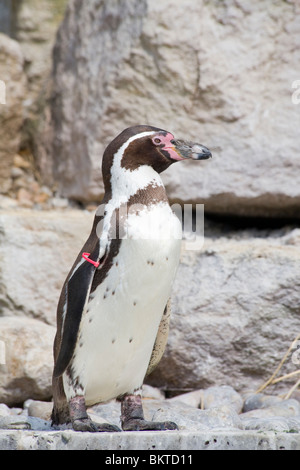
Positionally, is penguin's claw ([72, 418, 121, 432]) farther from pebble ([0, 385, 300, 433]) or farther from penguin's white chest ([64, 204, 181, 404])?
pebble ([0, 385, 300, 433])

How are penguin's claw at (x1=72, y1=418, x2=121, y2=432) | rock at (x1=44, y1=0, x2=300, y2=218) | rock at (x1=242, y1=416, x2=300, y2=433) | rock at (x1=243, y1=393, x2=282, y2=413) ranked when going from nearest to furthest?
penguin's claw at (x1=72, y1=418, x2=121, y2=432) → rock at (x1=242, y1=416, x2=300, y2=433) → rock at (x1=243, y1=393, x2=282, y2=413) → rock at (x1=44, y1=0, x2=300, y2=218)

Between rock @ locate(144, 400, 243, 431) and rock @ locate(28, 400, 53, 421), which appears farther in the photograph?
rock @ locate(28, 400, 53, 421)

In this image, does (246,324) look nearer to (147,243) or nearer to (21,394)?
(21,394)

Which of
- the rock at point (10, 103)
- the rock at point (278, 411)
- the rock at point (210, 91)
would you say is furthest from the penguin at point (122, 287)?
the rock at point (10, 103)

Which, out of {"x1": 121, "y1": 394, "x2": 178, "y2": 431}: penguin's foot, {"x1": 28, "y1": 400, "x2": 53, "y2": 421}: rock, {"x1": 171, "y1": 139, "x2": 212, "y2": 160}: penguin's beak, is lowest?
{"x1": 28, "y1": 400, "x2": 53, "y2": 421}: rock

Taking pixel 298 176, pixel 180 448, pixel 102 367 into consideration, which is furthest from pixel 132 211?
pixel 298 176

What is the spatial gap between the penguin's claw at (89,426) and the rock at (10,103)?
3.24 m

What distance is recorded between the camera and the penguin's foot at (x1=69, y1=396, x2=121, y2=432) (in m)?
2.83

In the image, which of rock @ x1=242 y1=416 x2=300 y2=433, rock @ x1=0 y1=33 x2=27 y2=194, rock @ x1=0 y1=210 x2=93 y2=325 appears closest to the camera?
rock @ x1=242 y1=416 x2=300 y2=433

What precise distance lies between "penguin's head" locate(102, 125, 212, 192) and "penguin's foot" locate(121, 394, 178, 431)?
0.92 metres

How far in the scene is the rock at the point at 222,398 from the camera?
411 cm

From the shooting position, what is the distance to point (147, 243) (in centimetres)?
288

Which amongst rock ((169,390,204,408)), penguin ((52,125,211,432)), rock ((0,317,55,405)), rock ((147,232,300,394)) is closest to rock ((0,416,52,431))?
penguin ((52,125,211,432))

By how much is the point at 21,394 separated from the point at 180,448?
65.5 inches
